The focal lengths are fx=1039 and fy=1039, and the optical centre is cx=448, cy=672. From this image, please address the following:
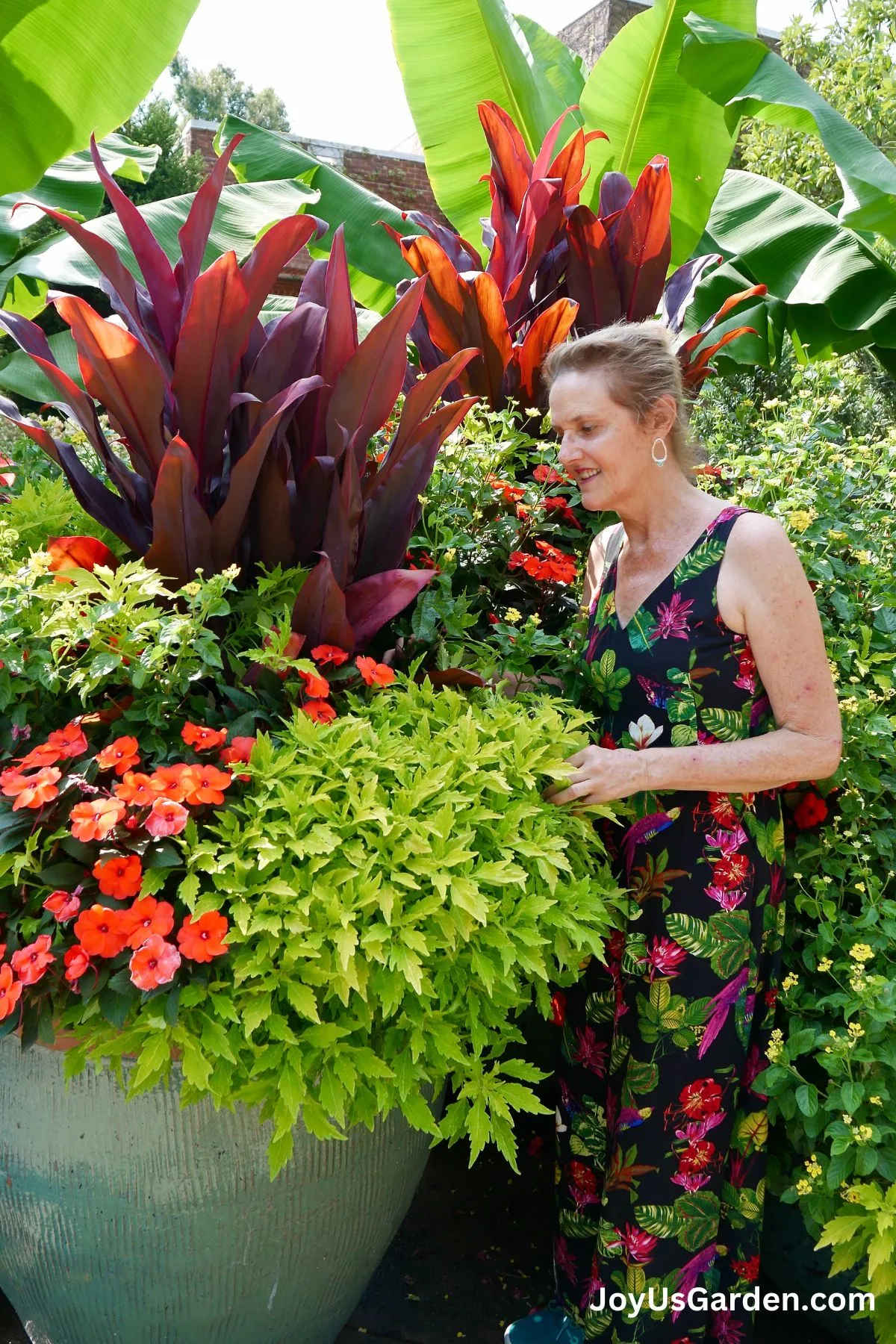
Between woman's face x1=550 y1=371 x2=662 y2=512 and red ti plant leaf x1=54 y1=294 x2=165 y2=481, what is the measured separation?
726 millimetres

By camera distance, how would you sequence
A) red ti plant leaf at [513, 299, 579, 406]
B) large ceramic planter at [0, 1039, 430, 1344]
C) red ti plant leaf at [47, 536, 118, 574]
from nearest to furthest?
large ceramic planter at [0, 1039, 430, 1344], red ti plant leaf at [47, 536, 118, 574], red ti plant leaf at [513, 299, 579, 406]

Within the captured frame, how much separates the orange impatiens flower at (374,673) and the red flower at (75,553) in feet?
1.68

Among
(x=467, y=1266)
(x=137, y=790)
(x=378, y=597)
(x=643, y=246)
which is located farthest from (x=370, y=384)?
(x=467, y=1266)

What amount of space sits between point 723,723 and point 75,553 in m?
1.21

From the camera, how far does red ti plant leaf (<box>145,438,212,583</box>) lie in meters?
1.68

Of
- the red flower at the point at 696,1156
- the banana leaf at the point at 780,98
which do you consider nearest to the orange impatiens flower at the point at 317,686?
the red flower at the point at 696,1156

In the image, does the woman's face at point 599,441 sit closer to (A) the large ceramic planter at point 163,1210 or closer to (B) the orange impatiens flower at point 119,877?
(B) the orange impatiens flower at point 119,877

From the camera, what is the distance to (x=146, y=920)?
4.79 feet

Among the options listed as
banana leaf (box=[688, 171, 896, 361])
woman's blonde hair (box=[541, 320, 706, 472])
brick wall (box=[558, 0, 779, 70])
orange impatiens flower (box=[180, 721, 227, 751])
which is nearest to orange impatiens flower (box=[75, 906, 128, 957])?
orange impatiens flower (box=[180, 721, 227, 751])

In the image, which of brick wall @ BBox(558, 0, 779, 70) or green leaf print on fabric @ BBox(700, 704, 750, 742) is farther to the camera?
brick wall @ BBox(558, 0, 779, 70)

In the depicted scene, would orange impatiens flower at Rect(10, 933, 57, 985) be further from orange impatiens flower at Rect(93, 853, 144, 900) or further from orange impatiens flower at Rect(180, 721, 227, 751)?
orange impatiens flower at Rect(180, 721, 227, 751)

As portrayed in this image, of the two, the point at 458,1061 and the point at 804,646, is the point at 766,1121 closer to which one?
the point at 458,1061

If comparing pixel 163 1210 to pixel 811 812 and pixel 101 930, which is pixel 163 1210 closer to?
pixel 101 930

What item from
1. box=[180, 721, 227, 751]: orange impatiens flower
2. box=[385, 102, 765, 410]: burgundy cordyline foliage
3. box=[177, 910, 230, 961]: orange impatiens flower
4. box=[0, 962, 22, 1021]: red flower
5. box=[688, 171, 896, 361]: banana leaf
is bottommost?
box=[0, 962, 22, 1021]: red flower
